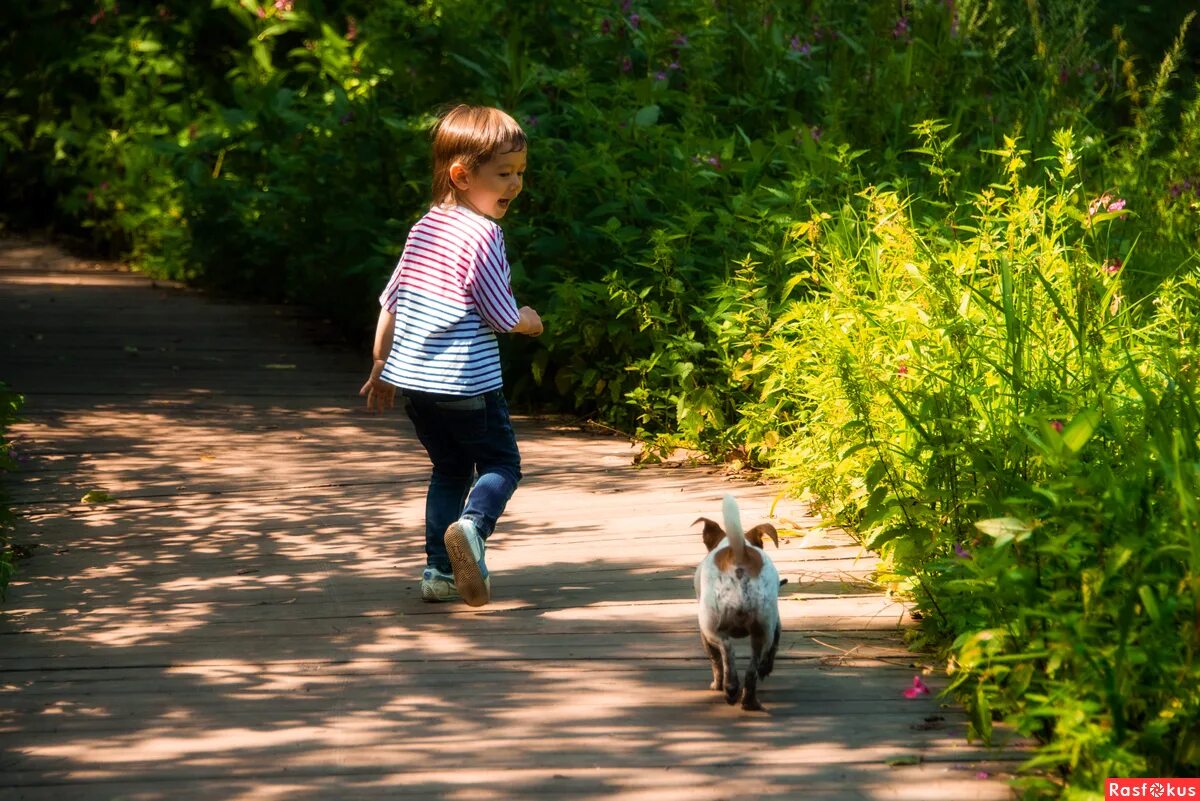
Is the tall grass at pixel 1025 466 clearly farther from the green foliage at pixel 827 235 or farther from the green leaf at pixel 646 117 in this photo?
the green leaf at pixel 646 117

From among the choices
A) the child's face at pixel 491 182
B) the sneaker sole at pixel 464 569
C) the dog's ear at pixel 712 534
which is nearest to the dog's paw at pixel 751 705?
the dog's ear at pixel 712 534

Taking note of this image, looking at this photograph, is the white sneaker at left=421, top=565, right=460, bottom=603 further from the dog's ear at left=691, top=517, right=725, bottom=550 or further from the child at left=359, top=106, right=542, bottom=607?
the dog's ear at left=691, top=517, right=725, bottom=550

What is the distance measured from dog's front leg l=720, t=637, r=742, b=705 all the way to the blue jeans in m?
1.12

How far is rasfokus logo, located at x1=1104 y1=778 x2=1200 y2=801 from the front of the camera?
309 centimetres

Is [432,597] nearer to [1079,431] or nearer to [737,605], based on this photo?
[737,605]

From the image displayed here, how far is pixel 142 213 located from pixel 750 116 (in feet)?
22.1

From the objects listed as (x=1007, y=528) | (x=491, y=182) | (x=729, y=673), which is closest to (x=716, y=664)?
(x=729, y=673)

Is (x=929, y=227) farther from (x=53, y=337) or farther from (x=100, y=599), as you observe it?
(x=53, y=337)

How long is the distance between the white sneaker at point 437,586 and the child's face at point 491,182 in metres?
1.11

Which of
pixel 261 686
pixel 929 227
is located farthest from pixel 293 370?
pixel 261 686

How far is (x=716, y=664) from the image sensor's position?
3.97m

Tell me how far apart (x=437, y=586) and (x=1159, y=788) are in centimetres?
235

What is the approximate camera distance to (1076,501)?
132 inches

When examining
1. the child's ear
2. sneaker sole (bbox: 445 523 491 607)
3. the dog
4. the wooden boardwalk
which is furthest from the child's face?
the dog
